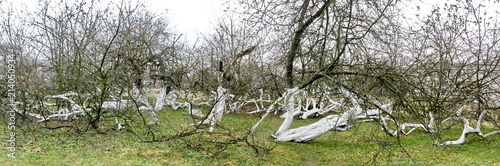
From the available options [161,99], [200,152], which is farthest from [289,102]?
[161,99]

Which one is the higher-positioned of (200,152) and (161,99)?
(161,99)

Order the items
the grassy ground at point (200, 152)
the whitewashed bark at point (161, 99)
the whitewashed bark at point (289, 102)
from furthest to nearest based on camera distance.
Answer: the whitewashed bark at point (161, 99), the whitewashed bark at point (289, 102), the grassy ground at point (200, 152)

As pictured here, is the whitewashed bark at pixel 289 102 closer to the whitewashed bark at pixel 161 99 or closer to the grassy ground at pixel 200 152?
the grassy ground at pixel 200 152

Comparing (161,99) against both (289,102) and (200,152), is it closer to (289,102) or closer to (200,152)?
(289,102)

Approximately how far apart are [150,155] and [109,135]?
2.92 meters

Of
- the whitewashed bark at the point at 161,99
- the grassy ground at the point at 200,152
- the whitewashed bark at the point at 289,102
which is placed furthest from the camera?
the whitewashed bark at the point at 161,99

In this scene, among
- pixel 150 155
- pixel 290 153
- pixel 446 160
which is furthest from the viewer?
pixel 290 153

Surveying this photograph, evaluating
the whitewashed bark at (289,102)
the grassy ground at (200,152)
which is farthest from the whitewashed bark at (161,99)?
the whitewashed bark at (289,102)

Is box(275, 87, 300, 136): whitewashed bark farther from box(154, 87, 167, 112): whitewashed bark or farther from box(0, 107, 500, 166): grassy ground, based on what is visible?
box(154, 87, 167, 112): whitewashed bark

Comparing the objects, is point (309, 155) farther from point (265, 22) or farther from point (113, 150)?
point (113, 150)

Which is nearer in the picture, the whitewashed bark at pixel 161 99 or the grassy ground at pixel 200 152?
the grassy ground at pixel 200 152

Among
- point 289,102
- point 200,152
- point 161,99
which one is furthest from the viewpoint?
point 161,99

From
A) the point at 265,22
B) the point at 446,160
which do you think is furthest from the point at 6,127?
the point at 446,160

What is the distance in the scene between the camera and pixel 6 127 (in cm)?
973
